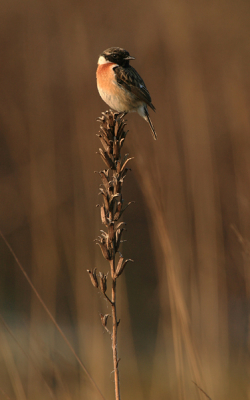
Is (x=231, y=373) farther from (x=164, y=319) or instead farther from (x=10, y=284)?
(x=10, y=284)

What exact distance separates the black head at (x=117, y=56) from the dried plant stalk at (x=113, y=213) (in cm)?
155

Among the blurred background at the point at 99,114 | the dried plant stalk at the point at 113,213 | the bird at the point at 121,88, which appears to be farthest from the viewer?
the blurred background at the point at 99,114

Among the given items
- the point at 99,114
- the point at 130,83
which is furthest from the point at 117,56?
the point at 99,114

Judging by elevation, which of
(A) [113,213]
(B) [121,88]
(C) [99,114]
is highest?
(C) [99,114]

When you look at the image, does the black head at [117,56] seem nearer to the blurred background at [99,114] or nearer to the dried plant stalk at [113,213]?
the blurred background at [99,114]

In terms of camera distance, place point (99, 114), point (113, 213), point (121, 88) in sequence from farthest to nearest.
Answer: point (99, 114)
point (121, 88)
point (113, 213)

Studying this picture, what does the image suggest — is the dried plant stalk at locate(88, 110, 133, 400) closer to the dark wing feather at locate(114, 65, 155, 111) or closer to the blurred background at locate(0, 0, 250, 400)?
the dark wing feather at locate(114, 65, 155, 111)

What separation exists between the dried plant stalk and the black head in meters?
1.55

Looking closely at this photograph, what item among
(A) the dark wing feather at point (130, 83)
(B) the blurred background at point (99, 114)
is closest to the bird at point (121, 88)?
(A) the dark wing feather at point (130, 83)

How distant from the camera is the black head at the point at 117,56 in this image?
266 centimetres

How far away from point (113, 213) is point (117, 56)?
6.30ft

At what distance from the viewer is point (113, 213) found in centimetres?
104

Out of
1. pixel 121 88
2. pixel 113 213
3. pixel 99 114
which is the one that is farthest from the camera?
pixel 99 114

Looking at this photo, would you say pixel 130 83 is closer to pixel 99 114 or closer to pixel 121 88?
pixel 121 88
